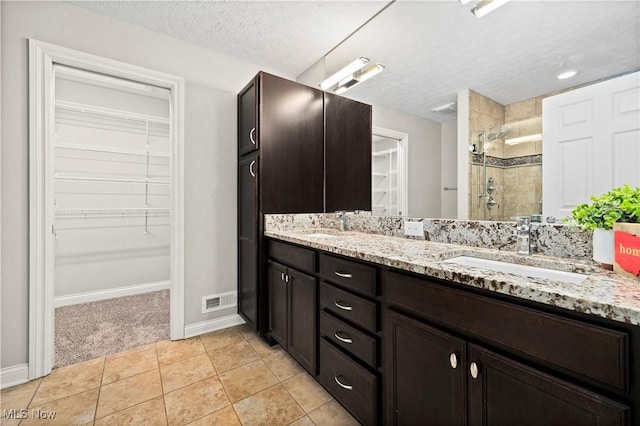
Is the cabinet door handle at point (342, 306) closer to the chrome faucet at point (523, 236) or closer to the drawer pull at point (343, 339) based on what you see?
the drawer pull at point (343, 339)

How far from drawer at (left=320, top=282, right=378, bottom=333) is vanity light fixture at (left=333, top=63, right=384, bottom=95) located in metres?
1.67

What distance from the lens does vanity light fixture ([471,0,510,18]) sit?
1.41 meters

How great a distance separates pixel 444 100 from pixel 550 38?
518 millimetres

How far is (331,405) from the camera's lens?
5.05 ft

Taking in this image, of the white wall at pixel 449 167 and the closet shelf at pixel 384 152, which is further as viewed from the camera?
the closet shelf at pixel 384 152

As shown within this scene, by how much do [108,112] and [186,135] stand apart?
1.67 metres

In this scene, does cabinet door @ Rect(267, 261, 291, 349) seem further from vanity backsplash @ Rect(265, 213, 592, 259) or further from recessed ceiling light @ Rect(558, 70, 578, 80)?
recessed ceiling light @ Rect(558, 70, 578, 80)

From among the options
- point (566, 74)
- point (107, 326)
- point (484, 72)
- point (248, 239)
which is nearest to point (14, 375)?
point (107, 326)

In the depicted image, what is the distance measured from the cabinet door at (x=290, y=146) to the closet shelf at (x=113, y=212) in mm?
2202

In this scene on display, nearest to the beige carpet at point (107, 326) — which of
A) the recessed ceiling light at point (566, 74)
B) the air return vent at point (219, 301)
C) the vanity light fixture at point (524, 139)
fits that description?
the air return vent at point (219, 301)

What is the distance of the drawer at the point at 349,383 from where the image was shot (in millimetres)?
1244

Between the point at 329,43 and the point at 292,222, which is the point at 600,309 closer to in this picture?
the point at 292,222

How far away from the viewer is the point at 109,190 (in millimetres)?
3336

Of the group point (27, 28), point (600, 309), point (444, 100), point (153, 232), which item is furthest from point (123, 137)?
point (600, 309)
